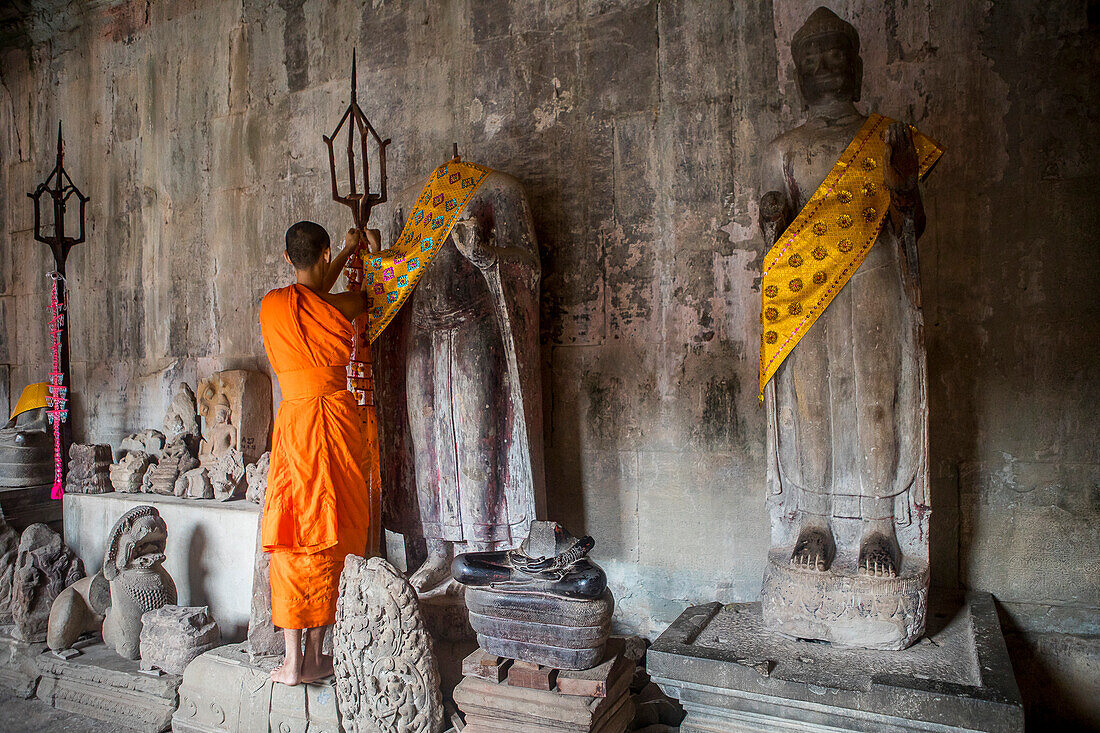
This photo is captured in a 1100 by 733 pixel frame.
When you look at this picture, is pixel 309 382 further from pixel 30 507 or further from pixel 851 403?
pixel 30 507

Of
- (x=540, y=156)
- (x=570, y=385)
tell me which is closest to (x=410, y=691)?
(x=570, y=385)

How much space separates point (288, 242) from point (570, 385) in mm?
1697

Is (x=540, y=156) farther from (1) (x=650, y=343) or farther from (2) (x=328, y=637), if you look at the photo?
(2) (x=328, y=637)

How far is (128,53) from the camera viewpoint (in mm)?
6152

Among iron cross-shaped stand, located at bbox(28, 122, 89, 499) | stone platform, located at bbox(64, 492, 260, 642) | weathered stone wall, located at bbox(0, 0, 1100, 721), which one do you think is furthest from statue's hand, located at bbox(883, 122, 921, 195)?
iron cross-shaped stand, located at bbox(28, 122, 89, 499)

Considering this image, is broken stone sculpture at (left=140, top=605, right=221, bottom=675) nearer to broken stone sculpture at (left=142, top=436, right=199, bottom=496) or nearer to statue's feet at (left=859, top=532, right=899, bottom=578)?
broken stone sculpture at (left=142, top=436, right=199, bottom=496)

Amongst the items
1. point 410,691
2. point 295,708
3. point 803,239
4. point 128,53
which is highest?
point 128,53

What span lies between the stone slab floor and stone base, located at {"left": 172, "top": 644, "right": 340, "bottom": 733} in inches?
22.9

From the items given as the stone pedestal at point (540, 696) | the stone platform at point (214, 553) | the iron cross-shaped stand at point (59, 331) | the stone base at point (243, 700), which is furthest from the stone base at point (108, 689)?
the stone pedestal at point (540, 696)

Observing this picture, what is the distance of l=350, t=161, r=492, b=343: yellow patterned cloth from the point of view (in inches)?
153

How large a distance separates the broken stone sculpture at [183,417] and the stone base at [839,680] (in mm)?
3937

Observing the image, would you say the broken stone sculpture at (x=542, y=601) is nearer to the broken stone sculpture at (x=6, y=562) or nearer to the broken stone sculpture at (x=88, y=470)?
the broken stone sculpture at (x=6, y=562)

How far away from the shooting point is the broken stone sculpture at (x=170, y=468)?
5.32 m

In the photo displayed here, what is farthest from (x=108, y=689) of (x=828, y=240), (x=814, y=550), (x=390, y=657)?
(x=828, y=240)
